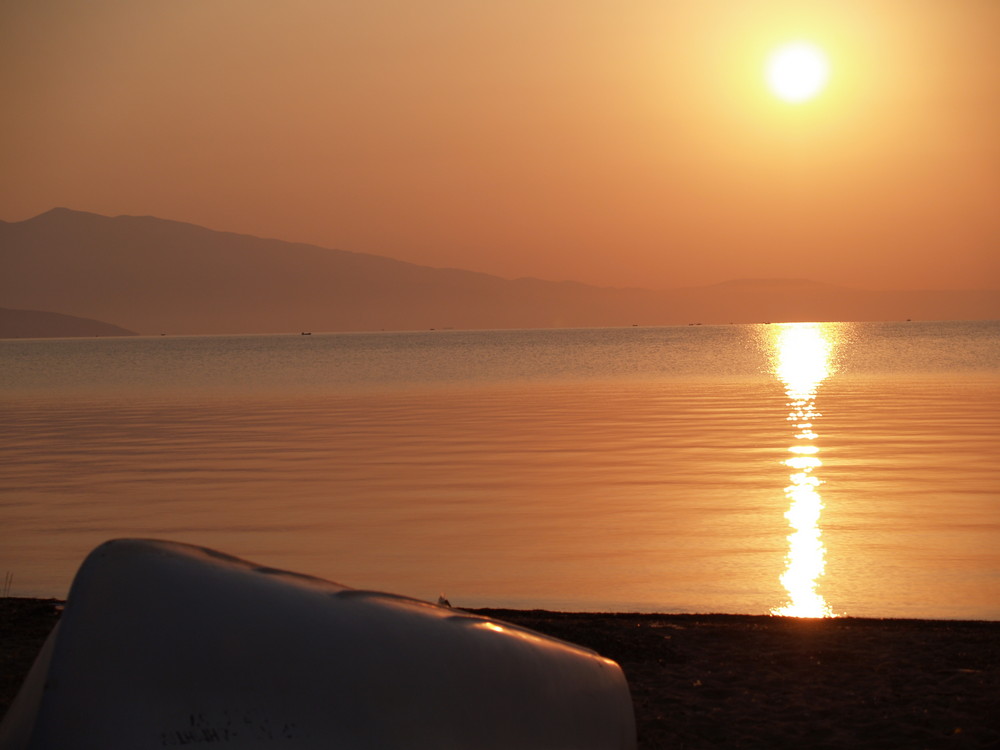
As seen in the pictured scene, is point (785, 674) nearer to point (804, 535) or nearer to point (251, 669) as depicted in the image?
point (251, 669)

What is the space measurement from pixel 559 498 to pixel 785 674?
786cm

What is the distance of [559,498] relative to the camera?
15.2 meters

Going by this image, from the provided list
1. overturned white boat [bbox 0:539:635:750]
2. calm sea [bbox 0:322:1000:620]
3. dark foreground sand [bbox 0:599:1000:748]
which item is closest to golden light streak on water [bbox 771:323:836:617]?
calm sea [bbox 0:322:1000:620]

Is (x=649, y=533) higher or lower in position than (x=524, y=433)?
lower

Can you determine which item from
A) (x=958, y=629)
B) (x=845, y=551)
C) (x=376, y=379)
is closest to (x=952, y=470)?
(x=845, y=551)

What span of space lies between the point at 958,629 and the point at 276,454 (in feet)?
47.8

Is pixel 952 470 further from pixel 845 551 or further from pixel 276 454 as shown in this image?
pixel 276 454

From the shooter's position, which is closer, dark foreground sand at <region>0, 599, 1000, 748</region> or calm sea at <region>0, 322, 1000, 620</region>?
dark foreground sand at <region>0, 599, 1000, 748</region>

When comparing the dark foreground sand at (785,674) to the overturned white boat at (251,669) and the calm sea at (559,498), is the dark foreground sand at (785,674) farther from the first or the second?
the overturned white boat at (251,669)

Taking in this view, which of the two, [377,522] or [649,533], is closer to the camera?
[649,533]

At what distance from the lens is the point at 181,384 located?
51.0 m

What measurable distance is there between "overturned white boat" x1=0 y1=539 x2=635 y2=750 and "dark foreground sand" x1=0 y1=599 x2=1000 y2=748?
6.88ft

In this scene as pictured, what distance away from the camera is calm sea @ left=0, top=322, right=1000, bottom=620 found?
10.5 meters

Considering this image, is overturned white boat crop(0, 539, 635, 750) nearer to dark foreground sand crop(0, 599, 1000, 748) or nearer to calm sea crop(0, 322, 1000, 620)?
dark foreground sand crop(0, 599, 1000, 748)
